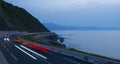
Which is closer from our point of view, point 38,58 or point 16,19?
point 38,58

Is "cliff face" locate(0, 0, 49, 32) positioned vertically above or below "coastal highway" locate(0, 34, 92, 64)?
above

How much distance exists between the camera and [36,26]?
19475cm

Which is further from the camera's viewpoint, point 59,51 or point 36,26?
point 36,26

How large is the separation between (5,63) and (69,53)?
489 inches

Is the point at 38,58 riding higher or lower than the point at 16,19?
lower

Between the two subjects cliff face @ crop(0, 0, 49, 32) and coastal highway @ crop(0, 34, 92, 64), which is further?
cliff face @ crop(0, 0, 49, 32)

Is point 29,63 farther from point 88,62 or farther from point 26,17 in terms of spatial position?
point 26,17

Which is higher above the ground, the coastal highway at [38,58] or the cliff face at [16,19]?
the cliff face at [16,19]

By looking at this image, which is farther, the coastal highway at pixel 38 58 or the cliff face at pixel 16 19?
the cliff face at pixel 16 19

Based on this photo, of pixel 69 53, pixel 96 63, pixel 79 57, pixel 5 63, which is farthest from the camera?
pixel 69 53

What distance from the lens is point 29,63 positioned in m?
26.9

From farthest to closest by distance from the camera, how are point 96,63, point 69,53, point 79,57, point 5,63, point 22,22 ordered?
1. point 22,22
2. point 69,53
3. point 79,57
4. point 96,63
5. point 5,63

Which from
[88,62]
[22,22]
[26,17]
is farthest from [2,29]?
[88,62]

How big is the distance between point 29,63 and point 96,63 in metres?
5.33
